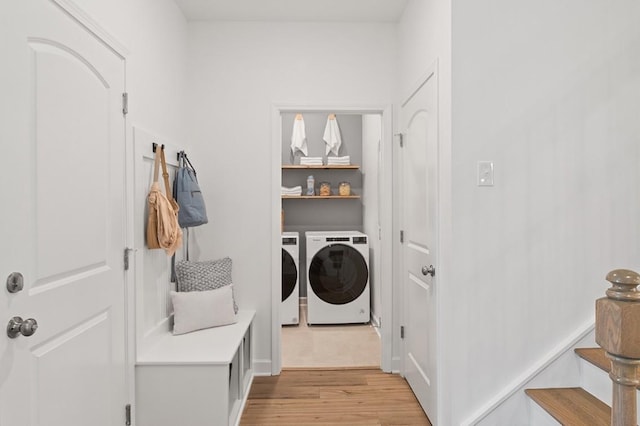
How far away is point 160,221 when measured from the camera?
2.19 metres

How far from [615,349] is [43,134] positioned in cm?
170

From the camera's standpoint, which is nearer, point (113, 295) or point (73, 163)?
point (73, 163)

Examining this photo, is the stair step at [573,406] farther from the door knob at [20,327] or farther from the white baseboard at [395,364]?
the door knob at [20,327]

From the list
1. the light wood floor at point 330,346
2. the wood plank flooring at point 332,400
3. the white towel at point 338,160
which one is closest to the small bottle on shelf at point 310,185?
the white towel at point 338,160

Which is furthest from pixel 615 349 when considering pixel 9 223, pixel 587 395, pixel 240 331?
pixel 240 331

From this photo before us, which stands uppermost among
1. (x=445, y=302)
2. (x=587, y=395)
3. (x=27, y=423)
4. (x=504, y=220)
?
(x=504, y=220)

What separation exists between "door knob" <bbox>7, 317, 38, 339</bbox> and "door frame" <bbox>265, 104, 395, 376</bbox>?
1.87 m

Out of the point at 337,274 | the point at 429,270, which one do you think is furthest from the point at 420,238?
the point at 337,274

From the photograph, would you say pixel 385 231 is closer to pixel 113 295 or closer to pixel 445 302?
pixel 445 302

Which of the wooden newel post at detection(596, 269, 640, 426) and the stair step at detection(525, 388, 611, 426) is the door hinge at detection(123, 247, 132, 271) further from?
the stair step at detection(525, 388, 611, 426)

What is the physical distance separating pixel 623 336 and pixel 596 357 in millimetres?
1334

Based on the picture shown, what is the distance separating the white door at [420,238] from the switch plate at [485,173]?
0.27 m

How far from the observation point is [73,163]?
153 cm

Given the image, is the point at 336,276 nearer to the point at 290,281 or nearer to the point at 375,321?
the point at 290,281
